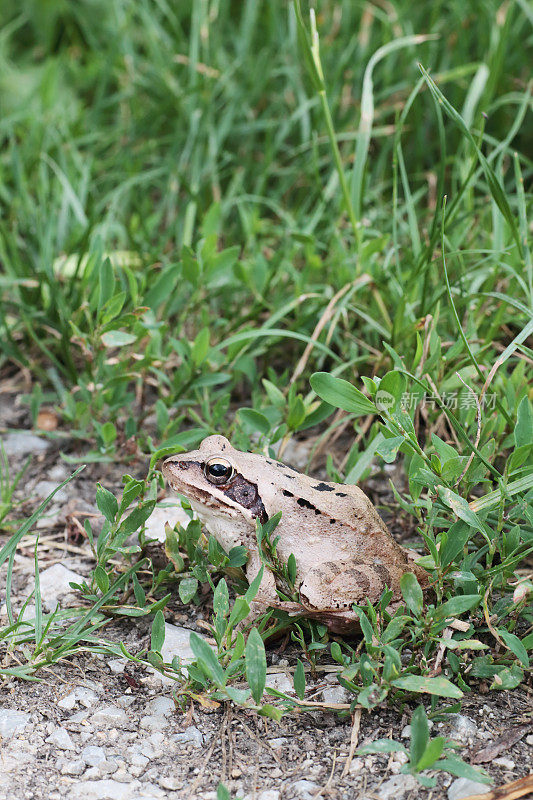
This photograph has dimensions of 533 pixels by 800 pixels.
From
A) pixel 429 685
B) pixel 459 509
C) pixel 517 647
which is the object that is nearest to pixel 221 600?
pixel 429 685

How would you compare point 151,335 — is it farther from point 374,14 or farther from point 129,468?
point 374,14

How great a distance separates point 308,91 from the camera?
505cm

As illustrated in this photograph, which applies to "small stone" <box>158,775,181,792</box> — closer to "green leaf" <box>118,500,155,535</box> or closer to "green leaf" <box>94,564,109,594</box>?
"green leaf" <box>94,564,109,594</box>

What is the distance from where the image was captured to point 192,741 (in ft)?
7.68

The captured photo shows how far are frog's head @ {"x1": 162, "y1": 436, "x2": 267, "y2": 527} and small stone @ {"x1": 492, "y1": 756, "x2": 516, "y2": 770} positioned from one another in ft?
3.39

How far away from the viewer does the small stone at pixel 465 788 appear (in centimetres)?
211

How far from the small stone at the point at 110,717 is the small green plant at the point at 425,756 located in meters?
0.75

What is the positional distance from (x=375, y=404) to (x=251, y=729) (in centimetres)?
106

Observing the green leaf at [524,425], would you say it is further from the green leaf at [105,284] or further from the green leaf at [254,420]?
the green leaf at [105,284]

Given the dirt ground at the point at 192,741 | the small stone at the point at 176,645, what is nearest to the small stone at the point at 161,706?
the dirt ground at the point at 192,741

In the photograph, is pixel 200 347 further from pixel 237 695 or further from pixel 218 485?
pixel 237 695

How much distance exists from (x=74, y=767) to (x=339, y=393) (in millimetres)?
1362

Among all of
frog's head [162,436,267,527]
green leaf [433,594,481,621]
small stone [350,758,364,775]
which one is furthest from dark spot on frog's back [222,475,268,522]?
small stone [350,758,364,775]

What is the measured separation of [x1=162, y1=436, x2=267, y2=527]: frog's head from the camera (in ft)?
9.01
